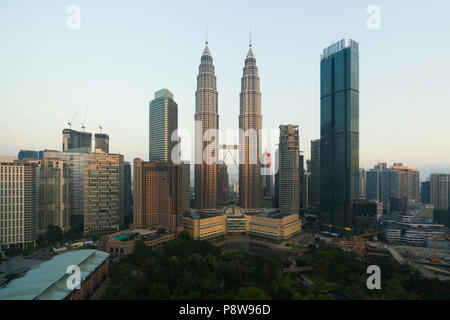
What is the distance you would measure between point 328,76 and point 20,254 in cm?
4700

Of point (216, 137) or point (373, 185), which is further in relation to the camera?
point (373, 185)

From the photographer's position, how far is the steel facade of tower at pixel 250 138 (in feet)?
147

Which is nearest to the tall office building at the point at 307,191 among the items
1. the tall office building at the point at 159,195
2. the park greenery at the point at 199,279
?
the tall office building at the point at 159,195

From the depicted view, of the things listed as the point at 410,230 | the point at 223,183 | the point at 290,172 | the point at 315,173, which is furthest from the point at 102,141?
the point at 410,230

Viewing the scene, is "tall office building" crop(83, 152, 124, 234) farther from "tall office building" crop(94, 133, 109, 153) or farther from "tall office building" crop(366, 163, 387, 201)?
"tall office building" crop(366, 163, 387, 201)

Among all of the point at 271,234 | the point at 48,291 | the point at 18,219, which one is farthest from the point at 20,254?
the point at 271,234

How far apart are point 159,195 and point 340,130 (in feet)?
94.5

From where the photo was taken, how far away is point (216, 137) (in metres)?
47.4

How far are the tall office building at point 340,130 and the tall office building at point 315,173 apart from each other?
1657 centimetres

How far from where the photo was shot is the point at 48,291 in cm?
1220

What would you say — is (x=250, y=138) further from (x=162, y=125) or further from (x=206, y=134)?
(x=162, y=125)

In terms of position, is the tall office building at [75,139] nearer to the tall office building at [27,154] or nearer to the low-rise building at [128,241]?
the tall office building at [27,154]
